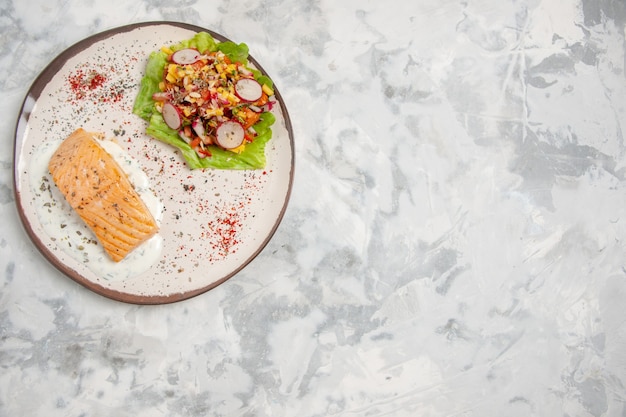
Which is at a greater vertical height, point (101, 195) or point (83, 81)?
point (83, 81)

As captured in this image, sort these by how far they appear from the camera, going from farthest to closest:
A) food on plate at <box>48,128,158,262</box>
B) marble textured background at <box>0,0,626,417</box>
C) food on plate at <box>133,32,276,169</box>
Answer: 1. marble textured background at <box>0,0,626,417</box>
2. food on plate at <box>133,32,276,169</box>
3. food on plate at <box>48,128,158,262</box>

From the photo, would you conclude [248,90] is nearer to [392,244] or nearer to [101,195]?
[101,195]

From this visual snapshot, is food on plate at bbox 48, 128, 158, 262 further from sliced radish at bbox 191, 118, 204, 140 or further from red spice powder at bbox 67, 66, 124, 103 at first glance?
sliced radish at bbox 191, 118, 204, 140

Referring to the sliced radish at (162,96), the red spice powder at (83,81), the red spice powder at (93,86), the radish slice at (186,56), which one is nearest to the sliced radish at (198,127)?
the sliced radish at (162,96)

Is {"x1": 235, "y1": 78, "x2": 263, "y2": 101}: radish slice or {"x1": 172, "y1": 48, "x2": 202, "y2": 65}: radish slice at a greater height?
{"x1": 172, "y1": 48, "x2": 202, "y2": 65}: radish slice

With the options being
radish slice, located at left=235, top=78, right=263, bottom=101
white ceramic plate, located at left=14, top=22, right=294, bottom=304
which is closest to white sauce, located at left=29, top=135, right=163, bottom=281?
white ceramic plate, located at left=14, top=22, right=294, bottom=304

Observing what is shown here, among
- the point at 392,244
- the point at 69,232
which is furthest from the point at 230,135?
the point at 392,244

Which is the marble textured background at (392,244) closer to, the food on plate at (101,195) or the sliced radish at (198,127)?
the food on plate at (101,195)
